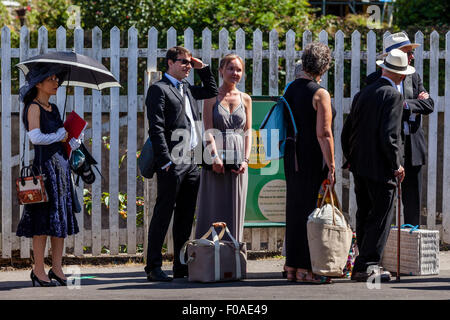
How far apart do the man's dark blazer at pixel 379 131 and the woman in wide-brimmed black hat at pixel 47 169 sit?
7.22ft

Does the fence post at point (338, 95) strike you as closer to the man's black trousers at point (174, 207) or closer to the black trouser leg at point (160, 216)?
the man's black trousers at point (174, 207)

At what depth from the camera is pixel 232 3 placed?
10.7 metres

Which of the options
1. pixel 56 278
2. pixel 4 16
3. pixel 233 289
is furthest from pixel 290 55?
pixel 4 16

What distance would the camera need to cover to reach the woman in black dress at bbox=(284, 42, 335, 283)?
6.15 m

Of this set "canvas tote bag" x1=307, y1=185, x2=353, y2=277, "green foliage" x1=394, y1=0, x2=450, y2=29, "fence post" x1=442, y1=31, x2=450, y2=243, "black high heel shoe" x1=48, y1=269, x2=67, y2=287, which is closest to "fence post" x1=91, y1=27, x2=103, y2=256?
"black high heel shoe" x1=48, y1=269, x2=67, y2=287

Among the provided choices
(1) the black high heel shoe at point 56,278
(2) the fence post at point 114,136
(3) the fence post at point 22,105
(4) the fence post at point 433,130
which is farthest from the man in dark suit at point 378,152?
(3) the fence post at point 22,105

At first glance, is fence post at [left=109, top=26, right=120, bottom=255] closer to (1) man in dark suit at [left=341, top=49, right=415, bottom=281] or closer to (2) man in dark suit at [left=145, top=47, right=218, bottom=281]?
(2) man in dark suit at [left=145, top=47, right=218, bottom=281]

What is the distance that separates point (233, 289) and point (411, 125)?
2.24 m

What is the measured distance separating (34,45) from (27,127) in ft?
16.1

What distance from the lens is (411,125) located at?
22.5 ft

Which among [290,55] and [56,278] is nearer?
[56,278]

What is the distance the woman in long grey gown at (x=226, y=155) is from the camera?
6.46 metres

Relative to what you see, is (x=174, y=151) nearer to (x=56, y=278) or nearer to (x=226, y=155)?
(x=226, y=155)

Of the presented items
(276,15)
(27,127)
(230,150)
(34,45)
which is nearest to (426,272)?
(230,150)
